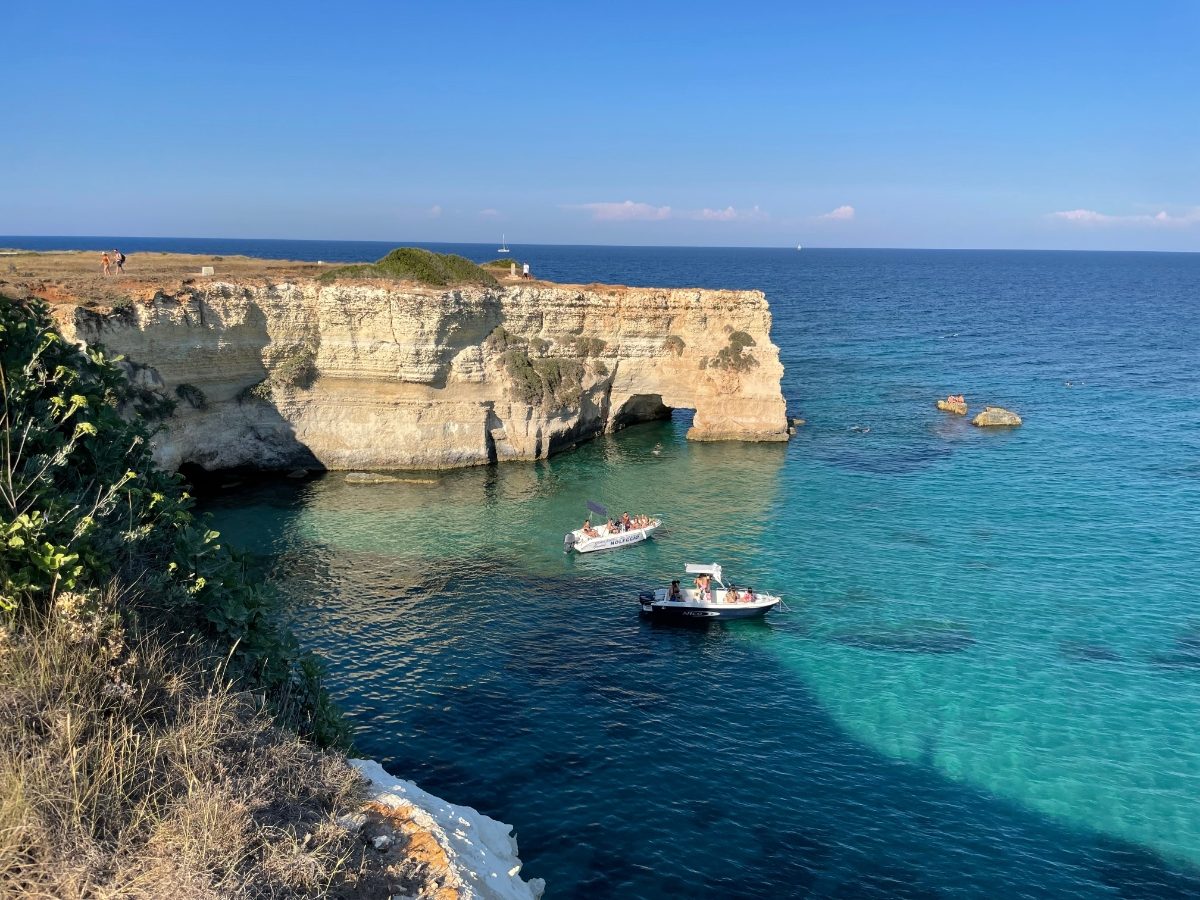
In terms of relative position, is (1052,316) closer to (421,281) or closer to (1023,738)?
Answer: (421,281)

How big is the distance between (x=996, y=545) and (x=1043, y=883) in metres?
20.2

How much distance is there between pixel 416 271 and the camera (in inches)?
1907

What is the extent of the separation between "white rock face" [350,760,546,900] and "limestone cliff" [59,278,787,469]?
3014cm

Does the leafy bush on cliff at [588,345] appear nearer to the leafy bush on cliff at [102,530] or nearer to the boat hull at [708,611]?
the boat hull at [708,611]

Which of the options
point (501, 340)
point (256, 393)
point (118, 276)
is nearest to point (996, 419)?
point (501, 340)

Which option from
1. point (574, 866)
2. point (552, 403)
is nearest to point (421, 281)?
point (552, 403)

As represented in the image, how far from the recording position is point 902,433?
54688mm

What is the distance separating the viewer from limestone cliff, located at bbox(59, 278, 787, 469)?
40031mm

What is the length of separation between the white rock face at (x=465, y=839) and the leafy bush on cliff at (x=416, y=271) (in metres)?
37.6

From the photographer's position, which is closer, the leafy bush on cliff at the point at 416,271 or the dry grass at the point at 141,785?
the dry grass at the point at 141,785

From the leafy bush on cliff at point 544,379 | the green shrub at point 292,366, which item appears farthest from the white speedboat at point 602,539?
the green shrub at point 292,366

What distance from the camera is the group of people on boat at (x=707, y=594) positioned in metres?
29.0

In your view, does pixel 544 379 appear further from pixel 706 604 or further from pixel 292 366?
pixel 706 604

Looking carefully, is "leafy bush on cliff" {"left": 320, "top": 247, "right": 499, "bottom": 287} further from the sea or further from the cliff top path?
the sea
